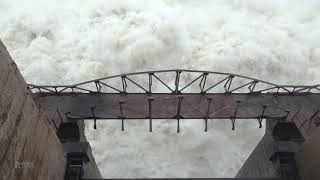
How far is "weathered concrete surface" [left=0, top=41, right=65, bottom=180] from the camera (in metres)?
6.27

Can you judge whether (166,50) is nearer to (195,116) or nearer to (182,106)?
(182,106)

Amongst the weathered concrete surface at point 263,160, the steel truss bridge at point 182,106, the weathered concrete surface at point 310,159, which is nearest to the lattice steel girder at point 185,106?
the steel truss bridge at point 182,106

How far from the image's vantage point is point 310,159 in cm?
919

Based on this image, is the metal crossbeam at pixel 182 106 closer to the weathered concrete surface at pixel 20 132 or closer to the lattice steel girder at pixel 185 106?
the lattice steel girder at pixel 185 106

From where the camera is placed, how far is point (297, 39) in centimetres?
2828

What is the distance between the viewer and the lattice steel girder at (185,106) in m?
11.5

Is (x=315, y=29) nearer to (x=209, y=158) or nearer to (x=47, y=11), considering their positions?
(x=209, y=158)

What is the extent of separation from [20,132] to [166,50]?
2131cm

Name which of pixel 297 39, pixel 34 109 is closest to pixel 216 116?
pixel 34 109

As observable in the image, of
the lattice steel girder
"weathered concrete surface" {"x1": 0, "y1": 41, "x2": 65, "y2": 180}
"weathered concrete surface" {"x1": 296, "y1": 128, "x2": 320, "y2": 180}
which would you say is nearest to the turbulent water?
the lattice steel girder

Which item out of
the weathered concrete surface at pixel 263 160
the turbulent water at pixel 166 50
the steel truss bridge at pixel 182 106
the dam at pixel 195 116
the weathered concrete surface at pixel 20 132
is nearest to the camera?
the weathered concrete surface at pixel 20 132

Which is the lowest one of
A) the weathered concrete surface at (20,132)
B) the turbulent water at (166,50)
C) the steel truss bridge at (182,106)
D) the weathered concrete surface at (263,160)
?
the weathered concrete surface at (20,132)

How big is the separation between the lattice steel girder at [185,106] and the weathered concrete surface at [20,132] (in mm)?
3110

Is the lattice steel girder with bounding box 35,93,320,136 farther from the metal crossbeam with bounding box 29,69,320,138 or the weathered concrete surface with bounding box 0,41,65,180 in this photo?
the weathered concrete surface with bounding box 0,41,65,180
